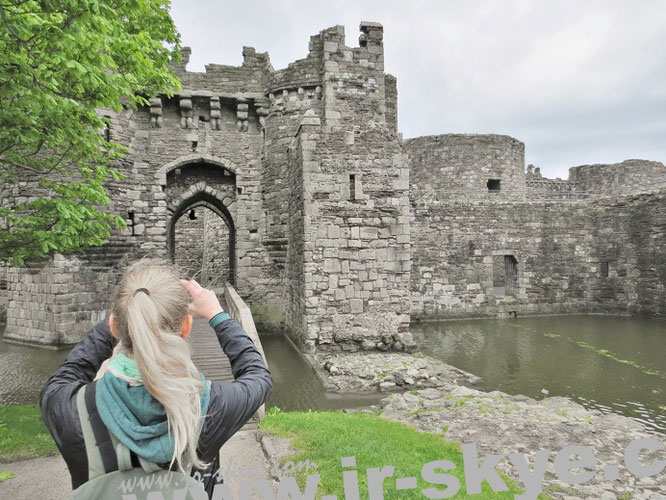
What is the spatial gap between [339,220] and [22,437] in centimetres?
716

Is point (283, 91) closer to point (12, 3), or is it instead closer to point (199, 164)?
point (199, 164)

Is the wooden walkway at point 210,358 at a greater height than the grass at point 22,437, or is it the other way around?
the wooden walkway at point 210,358

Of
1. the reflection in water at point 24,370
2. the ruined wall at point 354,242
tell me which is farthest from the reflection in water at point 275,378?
the ruined wall at point 354,242

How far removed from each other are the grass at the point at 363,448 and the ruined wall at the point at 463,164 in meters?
15.5

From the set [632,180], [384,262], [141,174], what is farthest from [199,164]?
[632,180]

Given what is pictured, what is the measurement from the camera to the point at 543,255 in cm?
1750

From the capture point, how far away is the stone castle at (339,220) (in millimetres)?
10266

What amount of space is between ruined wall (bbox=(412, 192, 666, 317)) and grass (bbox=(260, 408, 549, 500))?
1093 centimetres

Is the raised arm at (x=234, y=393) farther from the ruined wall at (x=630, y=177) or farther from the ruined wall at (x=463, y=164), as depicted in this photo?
the ruined wall at (x=630, y=177)

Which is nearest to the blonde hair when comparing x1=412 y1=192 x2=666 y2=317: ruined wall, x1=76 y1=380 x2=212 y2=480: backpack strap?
x1=76 y1=380 x2=212 y2=480: backpack strap

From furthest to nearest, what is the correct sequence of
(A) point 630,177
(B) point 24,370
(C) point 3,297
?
(A) point 630,177
(C) point 3,297
(B) point 24,370

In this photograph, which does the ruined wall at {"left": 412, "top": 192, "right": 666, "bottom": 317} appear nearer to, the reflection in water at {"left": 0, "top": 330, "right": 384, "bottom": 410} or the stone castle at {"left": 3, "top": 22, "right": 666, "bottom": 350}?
the stone castle at {"left": 3, "top": 22, "right": 666, "bottom": 350}

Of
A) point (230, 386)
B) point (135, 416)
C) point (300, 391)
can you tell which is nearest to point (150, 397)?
point (135, 416)

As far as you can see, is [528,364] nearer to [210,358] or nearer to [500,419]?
[500,419]
